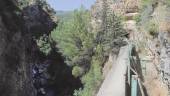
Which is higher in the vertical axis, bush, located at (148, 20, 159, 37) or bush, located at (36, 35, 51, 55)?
bush, located at (148, 20, 159, 37)

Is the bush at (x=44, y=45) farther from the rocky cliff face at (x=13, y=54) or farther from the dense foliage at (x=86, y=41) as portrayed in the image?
the dense foliage at (x=86, y=41)

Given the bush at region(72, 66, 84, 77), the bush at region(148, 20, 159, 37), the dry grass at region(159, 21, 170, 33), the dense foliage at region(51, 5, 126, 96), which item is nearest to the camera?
the dry grass at region(159, 21, 170, 33)

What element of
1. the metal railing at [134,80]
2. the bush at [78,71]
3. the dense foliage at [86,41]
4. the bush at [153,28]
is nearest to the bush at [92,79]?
the dense foliage at [86,41]

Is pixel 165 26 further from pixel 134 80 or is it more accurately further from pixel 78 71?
pixel 78 71

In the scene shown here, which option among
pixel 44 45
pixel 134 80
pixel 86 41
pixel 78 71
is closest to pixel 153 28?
pixel 134 80

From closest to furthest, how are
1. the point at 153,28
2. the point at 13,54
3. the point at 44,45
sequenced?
the point at 153,28, the point at 13,54, the point at 44,45

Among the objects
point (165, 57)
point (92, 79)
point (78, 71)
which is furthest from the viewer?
point (78, 71)

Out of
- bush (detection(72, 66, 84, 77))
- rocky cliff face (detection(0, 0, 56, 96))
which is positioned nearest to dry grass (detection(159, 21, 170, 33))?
rocky cliff face (detection(0, 0, 56, 96))

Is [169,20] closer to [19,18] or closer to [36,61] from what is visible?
[19,18]

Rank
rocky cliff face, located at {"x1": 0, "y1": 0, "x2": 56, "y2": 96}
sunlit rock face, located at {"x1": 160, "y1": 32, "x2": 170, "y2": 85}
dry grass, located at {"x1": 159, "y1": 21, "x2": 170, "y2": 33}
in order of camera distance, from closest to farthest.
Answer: sunlit rock face, located at {"x1": 160, "y1": 32, "x2": 170, "y2": 85}, dry grass, located at {"x1": 159, "y1": 21, "x2": 170, "y2": 33}, rocky cliff face, located at {"x1": 0, "y1": 0, "x2": 56, "y2": 96}

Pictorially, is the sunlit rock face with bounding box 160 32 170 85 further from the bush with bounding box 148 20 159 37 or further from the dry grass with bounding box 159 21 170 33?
the bush with bounding box 148 20 159 37

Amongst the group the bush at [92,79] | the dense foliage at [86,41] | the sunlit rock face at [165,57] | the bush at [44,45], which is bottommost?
the bush at [44,45]

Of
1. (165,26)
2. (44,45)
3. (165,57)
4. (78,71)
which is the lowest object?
(44,45)

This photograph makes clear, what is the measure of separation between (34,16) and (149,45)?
67.7 feet
